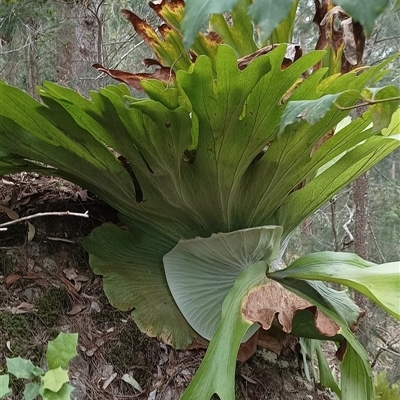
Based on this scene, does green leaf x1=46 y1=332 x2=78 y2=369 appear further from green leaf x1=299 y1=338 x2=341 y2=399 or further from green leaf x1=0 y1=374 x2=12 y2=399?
green leaf x1=299 y1=338 x2=341 y2=399

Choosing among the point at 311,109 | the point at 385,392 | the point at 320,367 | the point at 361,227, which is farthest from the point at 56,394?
the point at 361,227

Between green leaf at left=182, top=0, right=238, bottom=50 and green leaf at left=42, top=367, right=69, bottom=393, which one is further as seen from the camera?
green leaf at left=42, top=367, right=69, bottom=393

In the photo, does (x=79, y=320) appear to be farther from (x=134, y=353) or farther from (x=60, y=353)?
(x=60, y=353)

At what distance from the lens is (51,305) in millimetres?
982

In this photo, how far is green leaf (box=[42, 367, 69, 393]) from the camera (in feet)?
1.96

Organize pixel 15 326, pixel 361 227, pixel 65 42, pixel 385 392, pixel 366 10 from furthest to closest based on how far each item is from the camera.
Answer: pixel 361 227, pixel 65 42, pixel 385 392, pixel 15 326, pixel 366 10

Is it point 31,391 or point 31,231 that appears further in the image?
point 31,231

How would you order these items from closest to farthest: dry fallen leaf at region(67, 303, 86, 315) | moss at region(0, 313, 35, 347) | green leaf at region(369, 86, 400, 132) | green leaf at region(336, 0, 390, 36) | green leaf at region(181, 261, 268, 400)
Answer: green leaf at region(336, 0, 390, 36) → green leaf at region(369, 86, 400, 132) → green leaf at region(181, 261, 268, 400) → moss at region(0, 313, 35, 347) → dry fallen leaf at region(67, 303, 86, 315)

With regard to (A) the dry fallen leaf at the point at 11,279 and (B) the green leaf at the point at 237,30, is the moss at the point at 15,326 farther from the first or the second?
(B) the green leaf at the point at 237,30

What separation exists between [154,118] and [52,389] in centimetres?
47

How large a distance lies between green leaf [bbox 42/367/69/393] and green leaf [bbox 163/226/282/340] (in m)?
0.44

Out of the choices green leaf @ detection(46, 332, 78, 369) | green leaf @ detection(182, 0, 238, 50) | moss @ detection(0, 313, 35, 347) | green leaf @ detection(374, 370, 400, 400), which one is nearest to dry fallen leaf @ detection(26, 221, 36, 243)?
moss @ detection(0, 313, 35, 347)

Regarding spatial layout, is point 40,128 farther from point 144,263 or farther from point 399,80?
point 399,80

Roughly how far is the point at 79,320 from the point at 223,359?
1.28 ft
